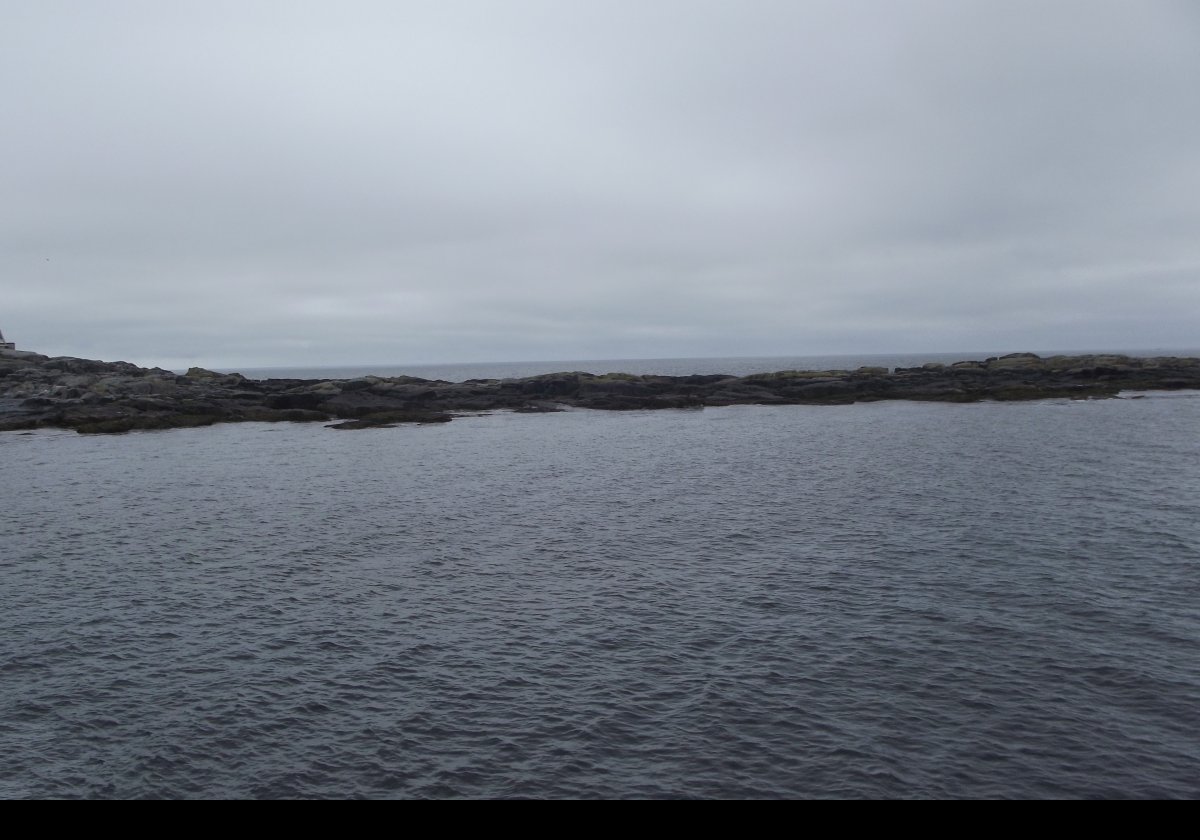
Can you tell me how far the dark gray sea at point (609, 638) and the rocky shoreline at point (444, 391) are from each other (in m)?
37.0

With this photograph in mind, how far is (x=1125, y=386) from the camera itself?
100m

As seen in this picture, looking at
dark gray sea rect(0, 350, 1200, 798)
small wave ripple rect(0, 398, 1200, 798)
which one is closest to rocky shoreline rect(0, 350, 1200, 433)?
dark gray sea rect(0, 350, 1200, 798)

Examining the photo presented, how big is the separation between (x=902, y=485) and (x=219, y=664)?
34.7 m

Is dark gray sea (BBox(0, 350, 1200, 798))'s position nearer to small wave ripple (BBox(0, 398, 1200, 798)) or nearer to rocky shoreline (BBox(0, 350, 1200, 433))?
small wave ripple (BBox(0, 398, 1200, 798))

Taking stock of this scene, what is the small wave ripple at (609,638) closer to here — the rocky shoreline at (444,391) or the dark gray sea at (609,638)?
the dark gray sea at (609,638)

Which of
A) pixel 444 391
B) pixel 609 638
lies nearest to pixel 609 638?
pixel 609 638

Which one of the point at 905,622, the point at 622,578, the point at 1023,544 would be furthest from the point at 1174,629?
the point at 622,578

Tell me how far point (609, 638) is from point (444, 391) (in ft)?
274

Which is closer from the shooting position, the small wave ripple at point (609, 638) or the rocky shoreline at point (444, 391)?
the small wave ripple at point (609, 638)

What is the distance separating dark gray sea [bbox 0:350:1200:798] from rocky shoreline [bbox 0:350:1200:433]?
122 feet

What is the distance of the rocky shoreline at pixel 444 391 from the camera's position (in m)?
79.3

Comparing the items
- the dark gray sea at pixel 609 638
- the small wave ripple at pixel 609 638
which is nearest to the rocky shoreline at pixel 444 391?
the dark gray sea at pixel 609 638

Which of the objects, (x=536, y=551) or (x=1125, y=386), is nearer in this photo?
(x=536, y=551)
